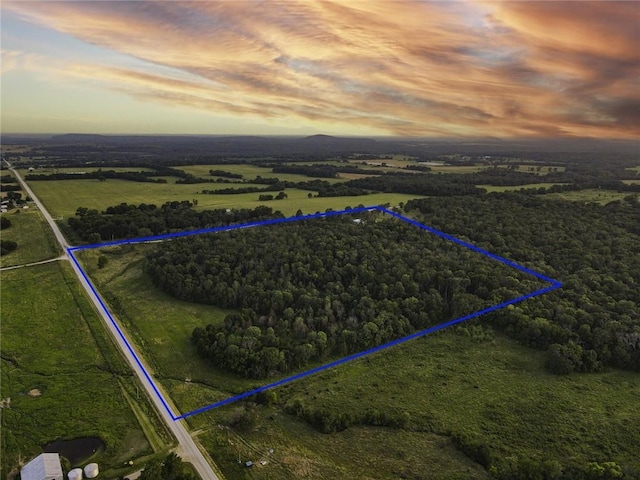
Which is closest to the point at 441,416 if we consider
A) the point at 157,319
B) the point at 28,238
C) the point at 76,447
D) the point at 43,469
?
the point at 76,447

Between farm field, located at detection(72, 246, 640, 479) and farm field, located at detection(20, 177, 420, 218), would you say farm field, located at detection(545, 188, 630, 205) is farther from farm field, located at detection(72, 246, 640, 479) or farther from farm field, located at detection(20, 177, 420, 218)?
farm field, located at detection(72, 246, 640, 479)

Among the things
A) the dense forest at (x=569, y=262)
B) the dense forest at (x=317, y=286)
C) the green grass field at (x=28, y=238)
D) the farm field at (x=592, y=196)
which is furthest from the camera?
the farm field at (x=592, y=196)

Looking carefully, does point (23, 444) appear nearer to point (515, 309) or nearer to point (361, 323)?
point (361, 323)

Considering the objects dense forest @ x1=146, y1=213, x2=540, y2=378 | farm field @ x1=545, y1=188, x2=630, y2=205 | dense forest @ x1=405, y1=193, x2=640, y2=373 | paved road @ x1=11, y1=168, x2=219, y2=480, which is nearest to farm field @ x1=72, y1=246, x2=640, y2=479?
paved road @ x1=11, y1=168, x2=219, y2=480

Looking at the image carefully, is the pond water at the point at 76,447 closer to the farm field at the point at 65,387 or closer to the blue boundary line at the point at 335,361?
the farm field at the point at 65,387

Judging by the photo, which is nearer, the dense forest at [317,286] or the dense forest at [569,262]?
the dense forest at [317,286]

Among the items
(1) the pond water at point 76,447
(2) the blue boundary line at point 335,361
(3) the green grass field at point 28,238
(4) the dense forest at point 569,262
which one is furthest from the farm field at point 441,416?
(3) the green grass field at point 28,238

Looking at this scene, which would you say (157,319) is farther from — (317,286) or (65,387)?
(317,286)
